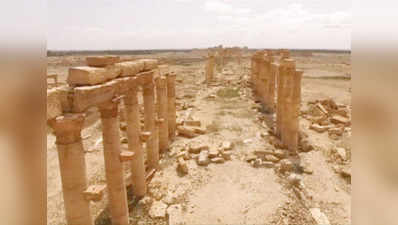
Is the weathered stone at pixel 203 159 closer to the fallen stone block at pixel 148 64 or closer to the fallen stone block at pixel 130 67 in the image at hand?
the fallen stone block at pixel 148 64

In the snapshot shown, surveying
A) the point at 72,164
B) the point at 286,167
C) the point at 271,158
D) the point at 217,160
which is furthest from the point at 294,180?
the point at 72,164

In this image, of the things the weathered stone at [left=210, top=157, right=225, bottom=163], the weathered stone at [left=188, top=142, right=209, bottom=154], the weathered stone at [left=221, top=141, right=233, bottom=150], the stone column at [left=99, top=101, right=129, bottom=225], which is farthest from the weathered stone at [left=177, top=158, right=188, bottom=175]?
the stone column at [left=99, top=101, right=129, bottom=225]

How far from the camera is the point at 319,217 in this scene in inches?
344

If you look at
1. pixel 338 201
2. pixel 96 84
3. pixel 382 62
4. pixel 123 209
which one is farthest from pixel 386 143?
pixel 338 201

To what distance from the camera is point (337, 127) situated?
55.2ft

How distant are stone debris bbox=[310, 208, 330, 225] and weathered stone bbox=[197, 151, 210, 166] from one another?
15.5 ft

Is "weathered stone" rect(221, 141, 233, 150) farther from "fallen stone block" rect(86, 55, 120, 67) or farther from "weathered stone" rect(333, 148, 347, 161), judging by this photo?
"fallen stone block" rect(86, 55, 120, 67)

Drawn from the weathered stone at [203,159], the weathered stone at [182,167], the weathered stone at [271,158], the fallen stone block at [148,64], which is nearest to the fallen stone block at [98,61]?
the fallen stone block at [148,64]

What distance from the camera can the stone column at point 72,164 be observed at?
573 centimetres

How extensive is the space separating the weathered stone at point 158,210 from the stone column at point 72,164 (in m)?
3.15

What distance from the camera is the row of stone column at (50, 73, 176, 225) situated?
19.1 ft

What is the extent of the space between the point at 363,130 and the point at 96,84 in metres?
6.40

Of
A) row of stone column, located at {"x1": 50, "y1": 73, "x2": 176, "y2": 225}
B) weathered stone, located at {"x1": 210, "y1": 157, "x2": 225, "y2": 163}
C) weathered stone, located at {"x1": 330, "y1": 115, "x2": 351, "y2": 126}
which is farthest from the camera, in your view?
weathered stone, located at {"x1": 330, "y1": 115, "x2": 351, "y2": 126}

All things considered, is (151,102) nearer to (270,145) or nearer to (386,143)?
(270,145)
